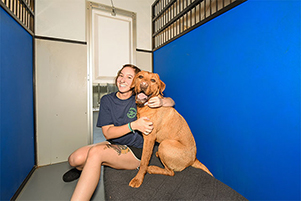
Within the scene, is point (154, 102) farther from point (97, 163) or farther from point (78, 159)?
point (78, 159)

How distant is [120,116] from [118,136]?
239mm

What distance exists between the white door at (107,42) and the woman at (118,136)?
117cm

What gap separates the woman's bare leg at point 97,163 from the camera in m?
1.02

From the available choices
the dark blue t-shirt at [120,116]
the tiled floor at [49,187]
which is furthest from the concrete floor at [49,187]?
the dark blue t-shirt at [120,116]

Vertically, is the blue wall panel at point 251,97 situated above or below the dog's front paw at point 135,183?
above

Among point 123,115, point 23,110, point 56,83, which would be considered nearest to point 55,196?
point 23,110

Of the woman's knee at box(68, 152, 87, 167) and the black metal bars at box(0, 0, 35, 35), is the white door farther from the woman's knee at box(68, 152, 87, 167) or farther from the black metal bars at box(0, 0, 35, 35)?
the woman's knee at box(68, 152, 87, 167)

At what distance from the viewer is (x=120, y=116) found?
1.46 m

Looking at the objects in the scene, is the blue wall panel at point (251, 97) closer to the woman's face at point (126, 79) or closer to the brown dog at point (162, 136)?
the brown dog at point (162, 136)

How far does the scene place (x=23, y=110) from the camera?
1850mm

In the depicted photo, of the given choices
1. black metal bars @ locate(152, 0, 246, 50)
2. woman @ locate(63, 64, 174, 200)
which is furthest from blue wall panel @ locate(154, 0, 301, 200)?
woman @ locate(63, 64, 174, 200)

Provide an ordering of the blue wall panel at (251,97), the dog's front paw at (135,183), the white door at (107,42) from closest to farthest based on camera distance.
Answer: the blue wall panel at (251,97)
the dog's front paw at (135,183)
the white door at (107,42)

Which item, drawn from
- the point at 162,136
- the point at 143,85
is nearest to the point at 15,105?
the point at 143,85

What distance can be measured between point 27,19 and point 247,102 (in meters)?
2.96
